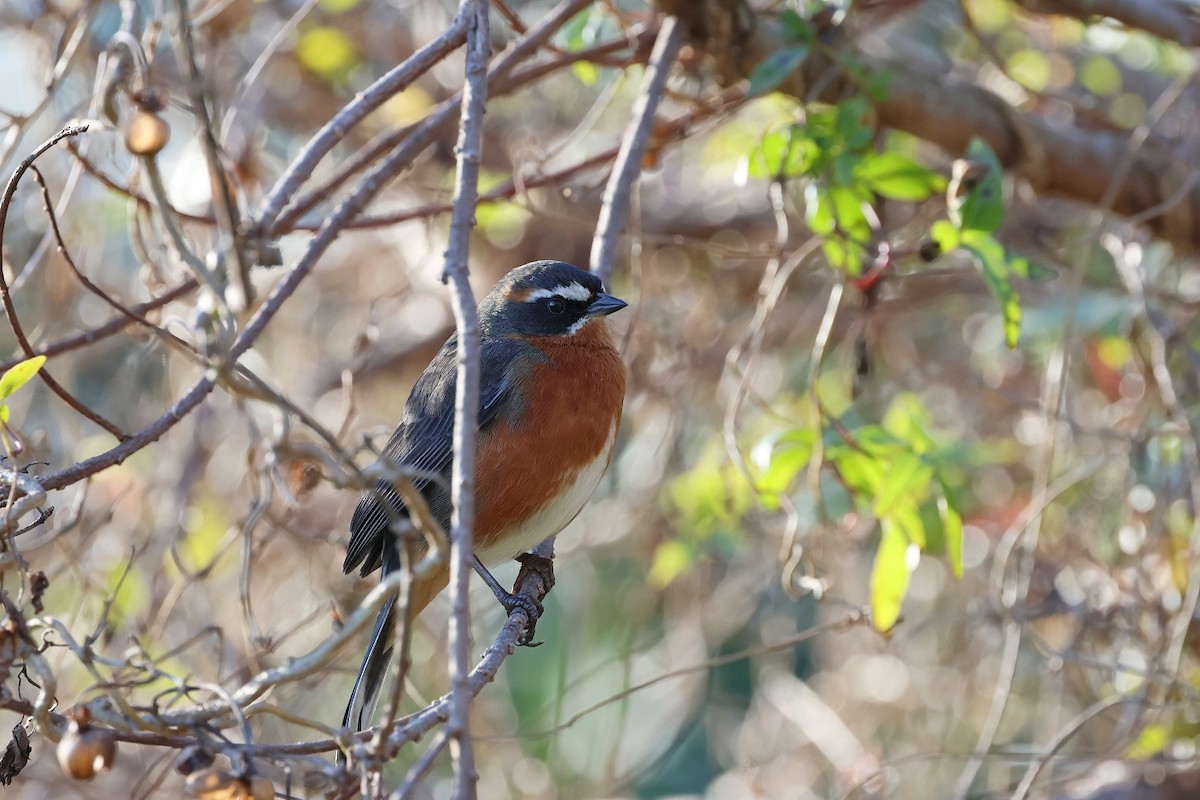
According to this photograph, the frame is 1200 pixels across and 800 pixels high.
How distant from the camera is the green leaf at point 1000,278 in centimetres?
371

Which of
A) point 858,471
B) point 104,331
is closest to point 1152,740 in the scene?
point 858,471

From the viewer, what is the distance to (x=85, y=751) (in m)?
2.09

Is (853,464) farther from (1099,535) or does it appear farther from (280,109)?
(280,109)

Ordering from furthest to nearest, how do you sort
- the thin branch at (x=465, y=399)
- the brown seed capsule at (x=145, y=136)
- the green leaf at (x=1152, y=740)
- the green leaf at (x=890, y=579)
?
the green leaf at (x=1152, y=740) < the green leaf at (x=890, y=579) < the brown seed capsule at (x=145, y=136) < the thin branch at (x=465, y=399)

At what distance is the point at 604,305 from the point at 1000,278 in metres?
1.34

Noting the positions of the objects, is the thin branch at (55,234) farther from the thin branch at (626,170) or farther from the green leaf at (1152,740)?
the green leaf at (1152,740)

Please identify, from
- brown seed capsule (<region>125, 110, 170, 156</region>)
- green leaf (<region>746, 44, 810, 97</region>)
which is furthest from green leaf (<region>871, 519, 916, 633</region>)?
brown seed capsule (<region>125, 110, 170, 156</region>)

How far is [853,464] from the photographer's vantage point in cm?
421

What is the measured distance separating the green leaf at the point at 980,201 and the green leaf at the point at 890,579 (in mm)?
1006

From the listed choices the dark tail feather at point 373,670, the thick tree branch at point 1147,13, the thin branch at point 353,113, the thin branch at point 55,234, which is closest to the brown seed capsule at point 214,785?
the thin branch at point 55,234

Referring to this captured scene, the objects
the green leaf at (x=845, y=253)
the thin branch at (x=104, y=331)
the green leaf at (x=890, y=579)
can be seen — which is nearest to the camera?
the thin branch at (x=104, y=331)

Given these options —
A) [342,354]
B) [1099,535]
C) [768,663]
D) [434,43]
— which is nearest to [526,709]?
[768,663]

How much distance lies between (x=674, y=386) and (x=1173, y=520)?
2.34 m

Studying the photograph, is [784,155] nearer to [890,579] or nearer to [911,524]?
[911,524]
